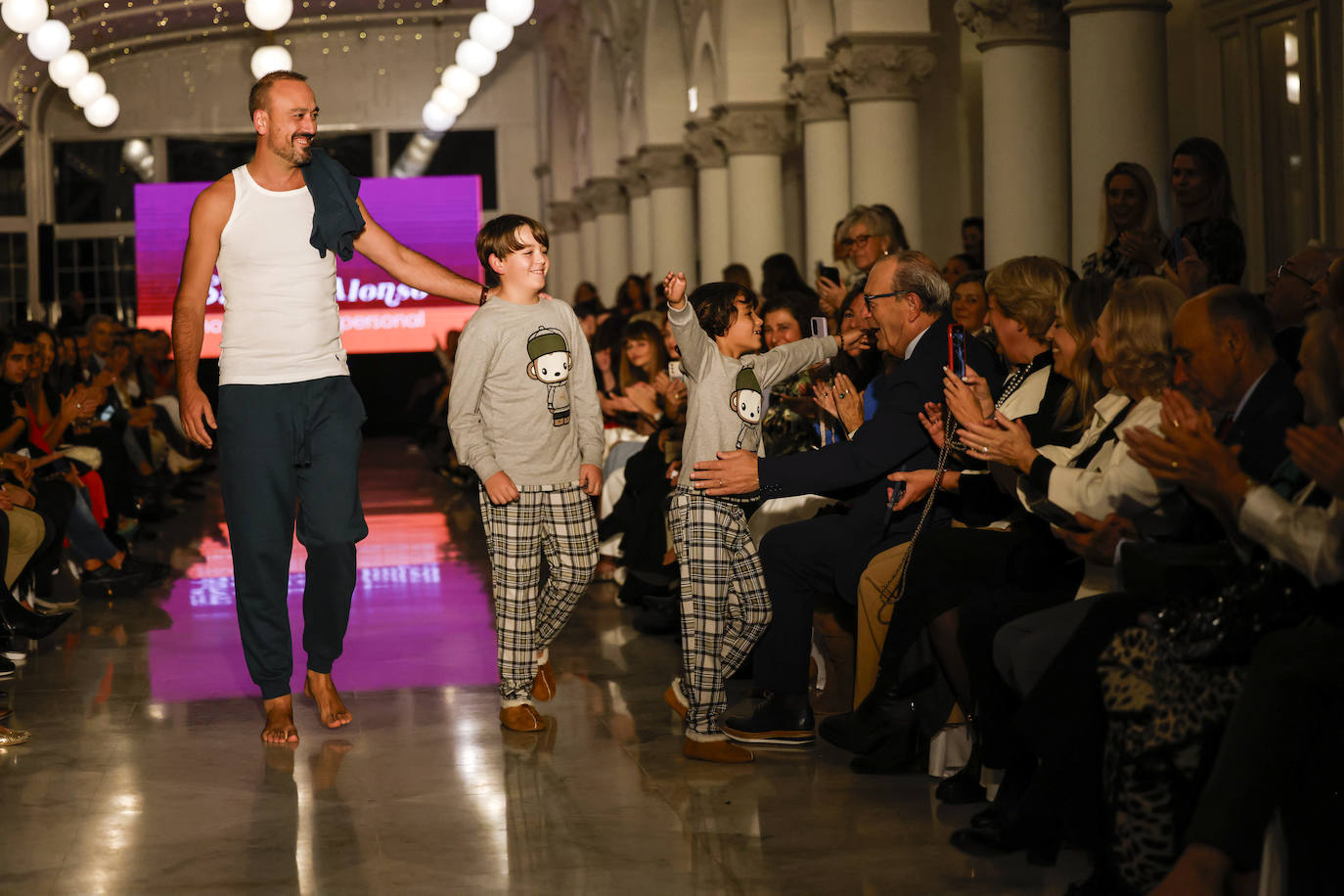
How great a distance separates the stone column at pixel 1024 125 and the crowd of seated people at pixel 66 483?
474 cm

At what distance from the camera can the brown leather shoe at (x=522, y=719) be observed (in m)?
5.11

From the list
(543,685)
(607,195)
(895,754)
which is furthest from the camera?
(607,195)

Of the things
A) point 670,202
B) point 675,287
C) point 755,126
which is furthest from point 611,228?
point 675,287

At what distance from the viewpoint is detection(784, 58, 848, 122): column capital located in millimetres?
11562

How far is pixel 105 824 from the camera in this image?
4.16m

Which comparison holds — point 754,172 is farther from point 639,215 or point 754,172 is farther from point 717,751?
point 717,751

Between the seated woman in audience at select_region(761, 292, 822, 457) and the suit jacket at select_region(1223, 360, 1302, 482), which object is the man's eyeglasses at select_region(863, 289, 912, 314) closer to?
the seated woman in audience at select_region(761, 292, 822, 457)

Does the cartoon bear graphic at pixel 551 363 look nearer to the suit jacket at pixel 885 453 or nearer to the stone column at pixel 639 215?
the suit jacket at pixel 885 453

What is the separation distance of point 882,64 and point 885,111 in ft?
1.02

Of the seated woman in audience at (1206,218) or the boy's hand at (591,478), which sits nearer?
the boy's hand at (591,478)

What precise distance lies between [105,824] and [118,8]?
20.2m

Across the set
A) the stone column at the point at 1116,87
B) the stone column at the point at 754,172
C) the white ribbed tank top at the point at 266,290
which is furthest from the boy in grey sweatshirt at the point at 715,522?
the stone column at the point at 754,172

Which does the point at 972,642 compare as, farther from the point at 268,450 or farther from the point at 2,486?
the point at 2,486

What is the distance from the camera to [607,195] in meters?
22.2
